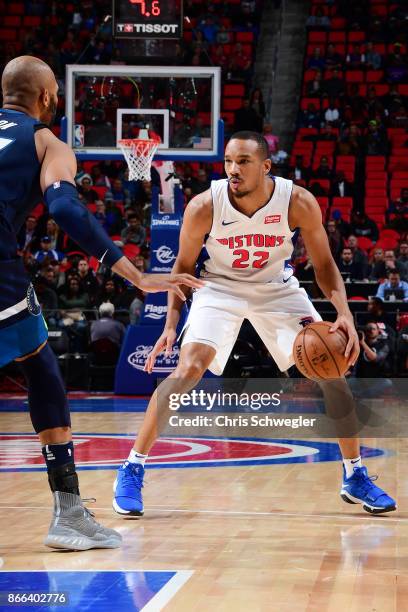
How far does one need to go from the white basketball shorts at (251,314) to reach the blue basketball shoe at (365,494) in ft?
2.25

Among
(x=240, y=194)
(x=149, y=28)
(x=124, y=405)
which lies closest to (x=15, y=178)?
(x=240, y=194)

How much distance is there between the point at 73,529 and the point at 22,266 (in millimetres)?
1112

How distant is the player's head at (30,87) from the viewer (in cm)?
401

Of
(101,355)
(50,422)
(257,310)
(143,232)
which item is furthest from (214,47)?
(50,422)

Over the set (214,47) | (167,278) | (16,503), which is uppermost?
(214,47)

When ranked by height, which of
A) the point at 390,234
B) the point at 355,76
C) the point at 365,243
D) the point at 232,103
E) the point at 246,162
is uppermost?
the point at 355,76

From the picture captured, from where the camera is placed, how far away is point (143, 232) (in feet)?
51.5

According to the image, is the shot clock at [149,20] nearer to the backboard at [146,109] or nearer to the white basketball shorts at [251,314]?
the backboard at [146,109]

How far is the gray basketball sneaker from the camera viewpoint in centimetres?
404

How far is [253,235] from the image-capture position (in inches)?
207

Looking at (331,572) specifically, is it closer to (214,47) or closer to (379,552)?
(379,552)

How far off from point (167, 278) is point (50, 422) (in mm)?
858

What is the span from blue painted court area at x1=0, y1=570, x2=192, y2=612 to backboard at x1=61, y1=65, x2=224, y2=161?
8.09 m

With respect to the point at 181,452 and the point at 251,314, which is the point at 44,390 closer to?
the point at 251,314
